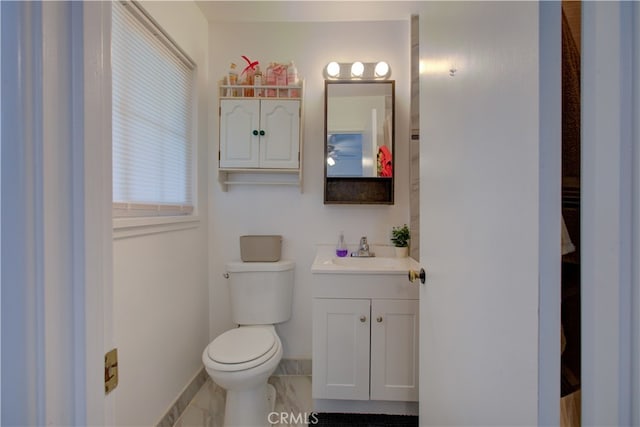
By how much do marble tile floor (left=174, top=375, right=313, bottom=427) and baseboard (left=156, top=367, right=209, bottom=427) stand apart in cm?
2

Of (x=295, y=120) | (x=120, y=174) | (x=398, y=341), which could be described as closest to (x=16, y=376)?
(x=120, y=174)

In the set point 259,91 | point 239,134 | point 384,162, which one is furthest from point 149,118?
point 384,162

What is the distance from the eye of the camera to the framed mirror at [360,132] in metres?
1.83

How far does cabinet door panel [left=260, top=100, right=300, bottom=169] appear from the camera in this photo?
177 cm

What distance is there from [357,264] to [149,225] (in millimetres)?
1124

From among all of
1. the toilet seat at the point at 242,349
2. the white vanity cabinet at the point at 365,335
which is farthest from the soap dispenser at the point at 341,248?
the toilet seat at the point at 242,349

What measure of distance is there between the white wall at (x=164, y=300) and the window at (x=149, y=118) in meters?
0.08

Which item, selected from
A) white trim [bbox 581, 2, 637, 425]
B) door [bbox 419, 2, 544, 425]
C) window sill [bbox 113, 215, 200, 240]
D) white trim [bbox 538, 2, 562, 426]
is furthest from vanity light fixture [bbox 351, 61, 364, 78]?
white trim [bbox 581, 2, 637, 425]

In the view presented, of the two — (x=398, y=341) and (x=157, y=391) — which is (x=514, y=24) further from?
(x=157, y=391)

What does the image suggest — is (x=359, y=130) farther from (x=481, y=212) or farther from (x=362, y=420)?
(x=362, y=420)

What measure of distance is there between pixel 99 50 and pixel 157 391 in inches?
60.3

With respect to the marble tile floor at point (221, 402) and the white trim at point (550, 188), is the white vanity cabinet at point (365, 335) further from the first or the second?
the white trim at point (550, 188)

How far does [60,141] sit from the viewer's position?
35 cm

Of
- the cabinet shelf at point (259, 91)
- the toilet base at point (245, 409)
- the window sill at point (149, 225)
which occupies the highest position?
the cabinet shelf at point (259, 91)
